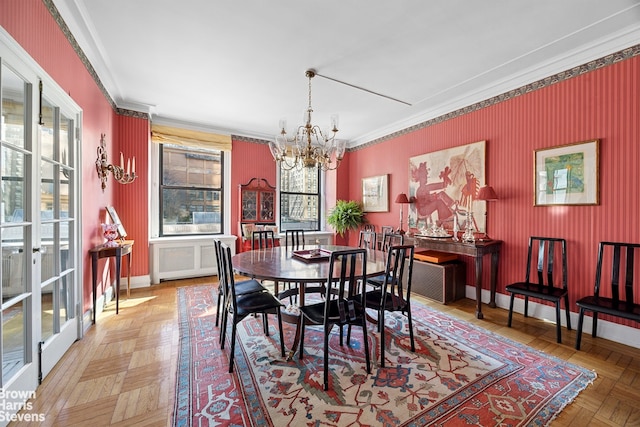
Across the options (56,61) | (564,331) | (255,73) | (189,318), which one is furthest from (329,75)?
(564,331)

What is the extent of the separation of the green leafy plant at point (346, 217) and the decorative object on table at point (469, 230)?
2.36 metres

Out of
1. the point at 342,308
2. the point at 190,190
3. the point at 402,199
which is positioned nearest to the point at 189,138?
the point at 190,190

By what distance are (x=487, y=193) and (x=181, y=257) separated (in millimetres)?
4876

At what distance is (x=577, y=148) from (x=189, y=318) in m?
4.65

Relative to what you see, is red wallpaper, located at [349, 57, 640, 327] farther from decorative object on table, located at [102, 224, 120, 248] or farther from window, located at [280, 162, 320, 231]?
decorative object on table, located at [102, 224, 120, 248]

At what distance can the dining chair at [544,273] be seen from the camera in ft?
9.35

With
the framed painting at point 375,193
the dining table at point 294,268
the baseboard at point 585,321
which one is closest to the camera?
the dining table at point 294,268

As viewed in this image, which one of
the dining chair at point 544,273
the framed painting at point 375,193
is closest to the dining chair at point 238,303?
the dining chair at point 544,273

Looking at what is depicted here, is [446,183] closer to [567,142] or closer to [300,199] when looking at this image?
[567,142]

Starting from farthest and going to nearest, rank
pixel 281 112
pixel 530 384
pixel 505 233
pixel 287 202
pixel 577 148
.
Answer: pixel 287 202 → pixel 281 112 → pixel 505 233 → pixel 577 148 → pixel 530 384

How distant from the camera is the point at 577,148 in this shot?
9.38ft

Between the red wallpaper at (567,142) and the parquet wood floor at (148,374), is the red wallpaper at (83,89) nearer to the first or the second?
the parquet wood floor at (148,374)

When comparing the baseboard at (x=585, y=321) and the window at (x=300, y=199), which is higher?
the window at (x=300, y=199)

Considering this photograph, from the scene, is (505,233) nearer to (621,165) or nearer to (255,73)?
(621,165)
